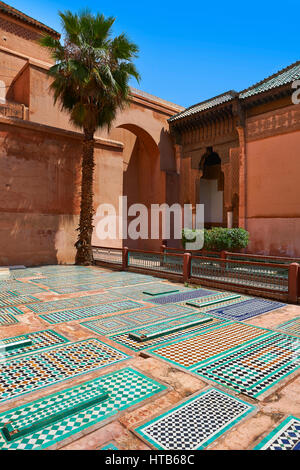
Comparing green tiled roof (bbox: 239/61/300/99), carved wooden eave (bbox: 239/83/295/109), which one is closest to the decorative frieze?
carved wooden eave (bbox: 239/83/295/109)

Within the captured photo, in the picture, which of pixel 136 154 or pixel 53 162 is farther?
pixel 136 154

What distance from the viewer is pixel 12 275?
9.99m

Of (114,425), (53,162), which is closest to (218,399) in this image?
(114,425)

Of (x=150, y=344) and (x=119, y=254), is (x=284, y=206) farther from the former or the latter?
(x=150, y=344)

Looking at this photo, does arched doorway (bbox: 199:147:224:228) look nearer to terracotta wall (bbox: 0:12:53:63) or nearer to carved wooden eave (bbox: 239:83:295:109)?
carved wooden eave (bbox: 239:83:295:109)

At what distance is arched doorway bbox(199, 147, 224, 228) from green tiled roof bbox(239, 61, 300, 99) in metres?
6.10

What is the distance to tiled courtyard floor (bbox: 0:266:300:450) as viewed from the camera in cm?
231

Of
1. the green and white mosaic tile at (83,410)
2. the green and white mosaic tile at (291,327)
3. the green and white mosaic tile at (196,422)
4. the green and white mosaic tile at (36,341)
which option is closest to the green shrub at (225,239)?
the green and white mosaic tile at (291,327)

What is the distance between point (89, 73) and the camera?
10875 millimetres

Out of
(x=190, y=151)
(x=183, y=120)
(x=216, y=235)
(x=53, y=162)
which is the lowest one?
(x=216, y=235)

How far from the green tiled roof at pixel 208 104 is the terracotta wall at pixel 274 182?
2.09 m

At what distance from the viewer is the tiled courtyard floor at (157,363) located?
2307mm
